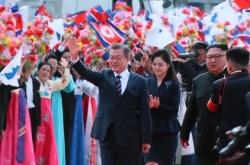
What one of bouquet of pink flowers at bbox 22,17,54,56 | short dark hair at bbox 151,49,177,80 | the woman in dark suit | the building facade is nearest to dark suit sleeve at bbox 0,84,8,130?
bouquet of pink flowers at bbox 22,17,54,56

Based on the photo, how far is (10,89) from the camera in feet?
37.2

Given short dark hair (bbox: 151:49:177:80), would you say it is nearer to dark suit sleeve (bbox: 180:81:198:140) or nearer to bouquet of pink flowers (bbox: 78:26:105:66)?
dark suit sleeve (bbox: 180:81:198:140)

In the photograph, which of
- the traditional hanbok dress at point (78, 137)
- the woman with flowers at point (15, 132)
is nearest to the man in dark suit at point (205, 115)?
the woman with flowers at point (15, 132)

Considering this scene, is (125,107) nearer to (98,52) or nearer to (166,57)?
(166,57)

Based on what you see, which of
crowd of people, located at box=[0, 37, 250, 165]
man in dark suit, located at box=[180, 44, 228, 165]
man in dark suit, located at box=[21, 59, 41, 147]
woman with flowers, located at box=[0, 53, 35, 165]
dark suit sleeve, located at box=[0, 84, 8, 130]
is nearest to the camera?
crowd of people, located at box=[0, 37, 250, 165]

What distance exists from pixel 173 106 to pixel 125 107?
1.36m

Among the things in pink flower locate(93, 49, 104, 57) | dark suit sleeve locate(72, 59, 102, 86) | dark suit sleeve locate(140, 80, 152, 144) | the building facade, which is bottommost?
dark suit sleeve locate(140, 80, 152, 144)

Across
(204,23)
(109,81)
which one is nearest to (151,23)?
(204,23)

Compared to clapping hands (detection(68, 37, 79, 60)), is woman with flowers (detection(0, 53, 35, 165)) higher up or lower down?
lower down

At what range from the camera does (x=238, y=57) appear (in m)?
9.37

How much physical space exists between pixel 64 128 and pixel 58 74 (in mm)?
835

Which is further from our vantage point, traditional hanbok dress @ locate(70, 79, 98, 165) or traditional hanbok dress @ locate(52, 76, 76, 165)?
traditional hanbok dress @ locate(70, 79, 98, 165)

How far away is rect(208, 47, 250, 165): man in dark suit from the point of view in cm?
935

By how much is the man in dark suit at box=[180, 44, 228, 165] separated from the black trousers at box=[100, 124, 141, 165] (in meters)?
0.65
